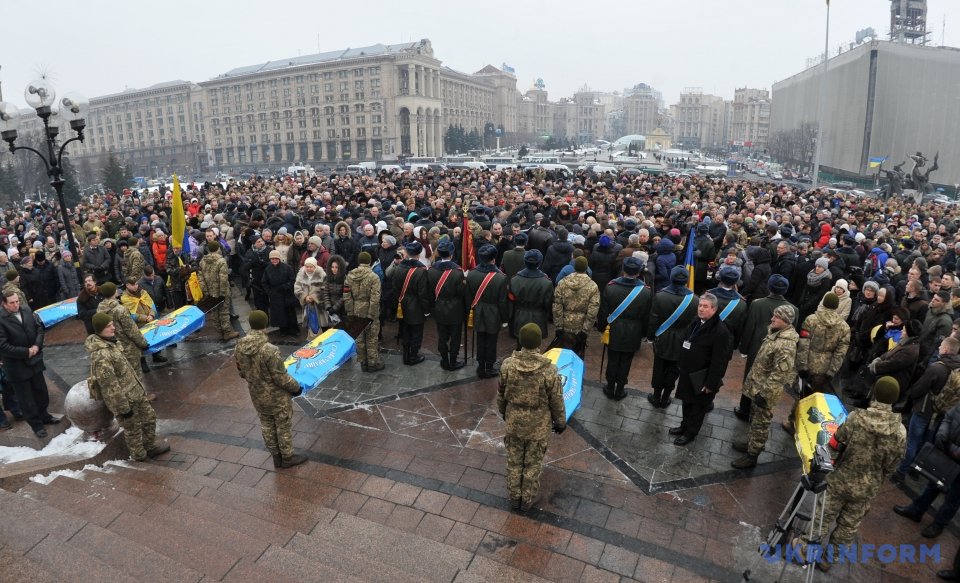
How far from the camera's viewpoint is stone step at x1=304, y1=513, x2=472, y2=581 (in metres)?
4.37

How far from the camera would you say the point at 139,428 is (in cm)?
614

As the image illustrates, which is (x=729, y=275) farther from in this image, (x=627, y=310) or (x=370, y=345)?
(x=370, y=345)

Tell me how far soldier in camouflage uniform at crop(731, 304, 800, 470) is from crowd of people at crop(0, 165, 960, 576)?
2cm

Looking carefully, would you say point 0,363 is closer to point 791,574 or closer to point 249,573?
point 249,573

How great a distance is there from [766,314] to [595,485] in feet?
9.77

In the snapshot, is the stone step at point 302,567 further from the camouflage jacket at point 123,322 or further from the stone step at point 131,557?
the camouflage jacket at point 123,322

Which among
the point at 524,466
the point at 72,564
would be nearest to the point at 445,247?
the point at 524,466

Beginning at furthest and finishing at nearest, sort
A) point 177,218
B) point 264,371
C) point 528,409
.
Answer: point 177,218 < point 264,371 < point 528,409

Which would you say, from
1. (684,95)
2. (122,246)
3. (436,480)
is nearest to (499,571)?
(436,480)

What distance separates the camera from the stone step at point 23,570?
12.4ft

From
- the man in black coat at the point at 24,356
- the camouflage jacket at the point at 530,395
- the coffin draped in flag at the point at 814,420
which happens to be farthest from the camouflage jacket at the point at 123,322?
the coffin draped in flag at the point at 814,420

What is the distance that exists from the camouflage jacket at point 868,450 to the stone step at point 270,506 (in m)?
4.29

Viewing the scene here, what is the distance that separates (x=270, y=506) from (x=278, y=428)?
879mm

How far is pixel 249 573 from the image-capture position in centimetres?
407
